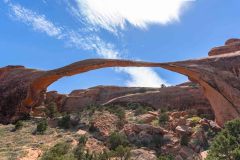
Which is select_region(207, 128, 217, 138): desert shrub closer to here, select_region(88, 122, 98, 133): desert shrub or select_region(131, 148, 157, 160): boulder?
select_region(131, 148, 157, 160): boulder

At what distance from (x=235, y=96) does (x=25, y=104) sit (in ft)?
47.7

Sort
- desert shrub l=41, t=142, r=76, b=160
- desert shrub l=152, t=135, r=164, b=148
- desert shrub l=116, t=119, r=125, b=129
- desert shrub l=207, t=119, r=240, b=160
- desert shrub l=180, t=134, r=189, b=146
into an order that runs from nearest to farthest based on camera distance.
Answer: desert shrub l=41, t=142, r=76, b=160, desert shrub l=207, t=119, r=240, b=160, desert shrub l=180, t=134, r=189, b=146, desert shrub l=152, t=135, r=164, b=148, desert shrub l=116, t=119, r=125, b=129

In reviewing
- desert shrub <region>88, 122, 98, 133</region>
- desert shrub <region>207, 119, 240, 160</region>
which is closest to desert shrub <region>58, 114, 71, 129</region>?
desert shrub <region>88, 122, 98, 133</region>

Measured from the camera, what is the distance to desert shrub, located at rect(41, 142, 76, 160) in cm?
1645

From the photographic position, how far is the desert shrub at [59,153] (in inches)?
648

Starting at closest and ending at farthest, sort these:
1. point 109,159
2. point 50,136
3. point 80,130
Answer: point 109,159
point 50,136
point 80,130

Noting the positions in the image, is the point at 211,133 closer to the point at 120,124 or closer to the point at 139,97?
the point at 120,124

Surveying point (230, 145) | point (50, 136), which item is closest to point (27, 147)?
point (50, 136)

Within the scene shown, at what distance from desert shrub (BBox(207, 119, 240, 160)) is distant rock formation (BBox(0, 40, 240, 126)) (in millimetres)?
1898

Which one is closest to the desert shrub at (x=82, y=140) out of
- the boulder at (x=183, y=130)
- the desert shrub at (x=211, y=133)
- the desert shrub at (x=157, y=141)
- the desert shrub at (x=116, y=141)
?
the desert shrub at (x=116, y=141)

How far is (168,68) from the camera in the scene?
23.1 meters

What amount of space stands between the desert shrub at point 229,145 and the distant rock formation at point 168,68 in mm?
1898

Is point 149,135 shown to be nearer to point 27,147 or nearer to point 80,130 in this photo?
point 80,130

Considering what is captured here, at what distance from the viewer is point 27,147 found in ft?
65.7
